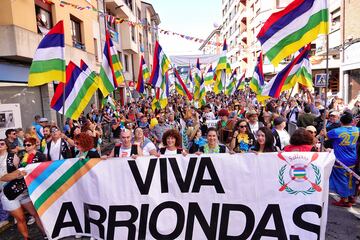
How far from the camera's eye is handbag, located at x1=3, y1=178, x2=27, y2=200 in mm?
3703

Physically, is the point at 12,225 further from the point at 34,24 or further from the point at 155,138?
the point at 34,24

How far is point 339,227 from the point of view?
4.11 meters

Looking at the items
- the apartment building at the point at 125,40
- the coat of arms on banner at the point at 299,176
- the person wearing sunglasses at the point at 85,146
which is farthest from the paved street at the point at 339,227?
the apartment building at the point at 125,40

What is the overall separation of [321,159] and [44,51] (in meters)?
4.87

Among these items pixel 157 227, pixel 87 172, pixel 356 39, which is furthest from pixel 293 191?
pixel 356 39

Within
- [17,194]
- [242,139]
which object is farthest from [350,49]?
[17,194]

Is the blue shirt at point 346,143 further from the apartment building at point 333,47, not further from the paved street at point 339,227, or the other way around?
the apartment building at point 333,47

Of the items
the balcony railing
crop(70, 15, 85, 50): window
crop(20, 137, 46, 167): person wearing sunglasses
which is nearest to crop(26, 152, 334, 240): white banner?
crop(20, 137, 46, 167): person wearing sunglasses

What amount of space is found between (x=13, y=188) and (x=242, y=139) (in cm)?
374

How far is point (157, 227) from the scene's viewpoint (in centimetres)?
355

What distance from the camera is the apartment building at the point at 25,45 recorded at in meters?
9.54

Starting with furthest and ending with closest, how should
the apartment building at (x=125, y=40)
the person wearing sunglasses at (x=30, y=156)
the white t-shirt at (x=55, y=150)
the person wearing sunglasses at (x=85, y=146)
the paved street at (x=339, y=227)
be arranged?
the apartment building at (x=125, y=40), the white t-shirt at (x=55, y=150), the person wearing sunglasses at (x=85, y=146), the person wearing sunglasses at (x=30, y=156), the paved street at (x=339, y=227)

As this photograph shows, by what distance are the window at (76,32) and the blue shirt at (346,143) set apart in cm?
1397

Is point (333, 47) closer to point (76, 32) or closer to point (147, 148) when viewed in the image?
point (76, 32)
